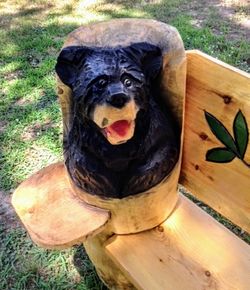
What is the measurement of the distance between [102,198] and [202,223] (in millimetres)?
422

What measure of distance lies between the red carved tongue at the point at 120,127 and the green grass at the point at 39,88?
0.96m

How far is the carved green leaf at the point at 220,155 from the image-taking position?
141cm

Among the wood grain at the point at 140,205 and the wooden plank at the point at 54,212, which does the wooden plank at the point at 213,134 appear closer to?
the wood grain at the point at 140,205

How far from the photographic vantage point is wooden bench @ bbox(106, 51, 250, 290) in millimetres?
1352

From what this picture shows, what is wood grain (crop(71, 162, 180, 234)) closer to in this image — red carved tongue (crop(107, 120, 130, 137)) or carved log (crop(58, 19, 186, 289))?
carved log (crop(58, 19, 186, 289))

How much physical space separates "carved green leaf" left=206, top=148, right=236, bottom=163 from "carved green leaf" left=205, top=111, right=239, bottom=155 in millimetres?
20

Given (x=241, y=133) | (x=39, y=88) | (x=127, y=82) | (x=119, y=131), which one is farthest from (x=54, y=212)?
(x=39, y=88)

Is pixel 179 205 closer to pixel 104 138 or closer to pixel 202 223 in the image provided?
pixel 202 223

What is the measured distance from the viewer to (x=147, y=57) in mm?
1259

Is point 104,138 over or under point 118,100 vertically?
under

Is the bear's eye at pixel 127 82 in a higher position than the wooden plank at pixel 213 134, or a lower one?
higher

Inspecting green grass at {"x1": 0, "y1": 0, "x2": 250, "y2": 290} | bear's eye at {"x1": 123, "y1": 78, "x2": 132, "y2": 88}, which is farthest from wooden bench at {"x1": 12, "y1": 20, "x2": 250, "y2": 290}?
green grass at {"x1": 0, "y1": 0, "x2": 250, "y2": 290}

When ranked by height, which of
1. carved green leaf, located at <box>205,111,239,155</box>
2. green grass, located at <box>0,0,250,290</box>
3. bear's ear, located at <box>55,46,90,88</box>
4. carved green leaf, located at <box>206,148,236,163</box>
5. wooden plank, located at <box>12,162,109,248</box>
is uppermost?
bear's ear, located at <box>55,46,90,88</box>

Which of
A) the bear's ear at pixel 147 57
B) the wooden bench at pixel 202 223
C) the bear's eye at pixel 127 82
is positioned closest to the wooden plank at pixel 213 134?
the wooden bench at pixel 202 223
